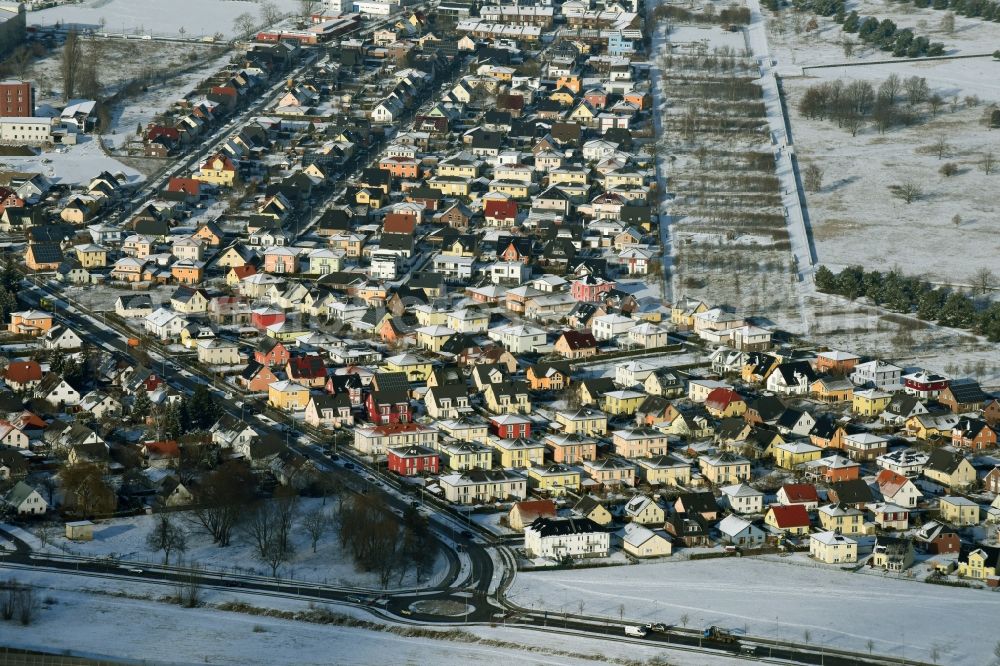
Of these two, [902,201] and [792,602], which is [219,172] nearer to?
[902,201]

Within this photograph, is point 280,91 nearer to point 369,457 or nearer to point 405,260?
point 405,260

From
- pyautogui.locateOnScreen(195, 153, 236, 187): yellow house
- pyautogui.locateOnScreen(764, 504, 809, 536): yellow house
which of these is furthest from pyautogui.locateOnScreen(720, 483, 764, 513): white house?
pyautogui.locateOnScreen(195, 153, 236, 187): yellow house

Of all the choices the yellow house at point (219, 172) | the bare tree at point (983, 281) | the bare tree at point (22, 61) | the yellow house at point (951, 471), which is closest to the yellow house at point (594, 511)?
the yellow house at point (951, 471)

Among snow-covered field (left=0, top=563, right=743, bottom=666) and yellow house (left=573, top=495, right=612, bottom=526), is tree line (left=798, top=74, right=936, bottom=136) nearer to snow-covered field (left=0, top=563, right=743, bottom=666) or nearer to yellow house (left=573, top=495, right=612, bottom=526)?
yellow house (left=573, top=495, right=612, bottom=526)

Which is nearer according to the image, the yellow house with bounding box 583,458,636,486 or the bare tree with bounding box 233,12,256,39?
the yellow house with bounding box 583,458,636,486

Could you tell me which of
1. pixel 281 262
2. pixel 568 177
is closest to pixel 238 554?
pixel 281 262

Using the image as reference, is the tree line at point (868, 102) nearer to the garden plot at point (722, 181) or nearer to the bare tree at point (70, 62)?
the garden plot at point (722, 181)

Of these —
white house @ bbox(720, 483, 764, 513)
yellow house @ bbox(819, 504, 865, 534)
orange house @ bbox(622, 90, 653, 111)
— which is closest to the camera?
yellow house @ bbox(819, 504, 865, 534)
